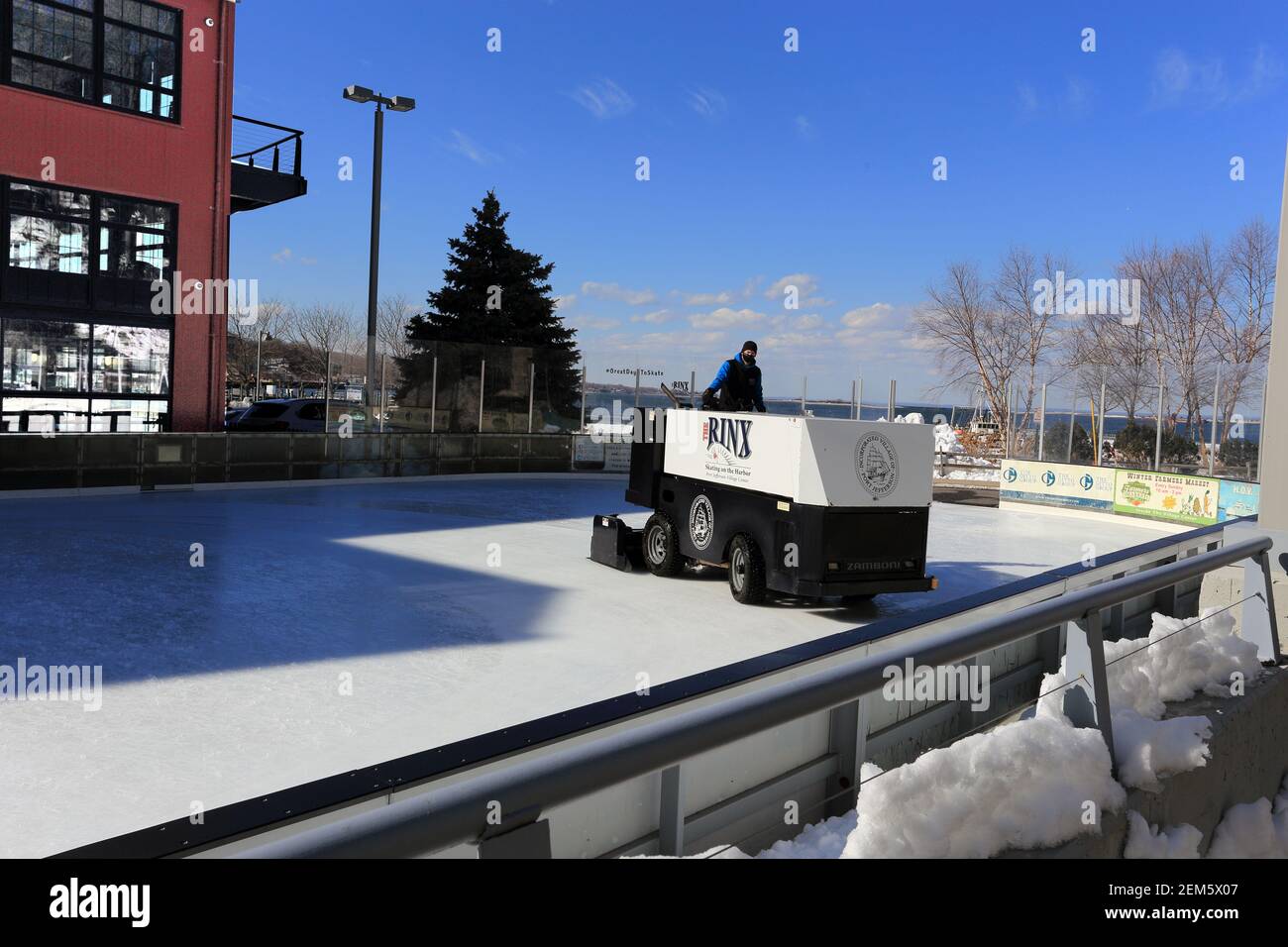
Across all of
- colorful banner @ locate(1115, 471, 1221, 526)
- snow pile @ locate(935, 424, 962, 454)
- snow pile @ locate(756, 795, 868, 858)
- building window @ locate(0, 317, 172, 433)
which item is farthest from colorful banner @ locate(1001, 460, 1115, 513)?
snow pile @ locate(756, 795, 868, 858)

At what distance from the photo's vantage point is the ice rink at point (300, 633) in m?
5.63

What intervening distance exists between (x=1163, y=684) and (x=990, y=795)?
5.62 ft

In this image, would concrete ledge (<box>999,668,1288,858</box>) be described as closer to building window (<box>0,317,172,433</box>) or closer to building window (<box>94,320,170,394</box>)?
building window (<box>0,317,172,433</box>)

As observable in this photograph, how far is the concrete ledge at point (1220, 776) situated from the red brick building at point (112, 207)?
18858 millimetres

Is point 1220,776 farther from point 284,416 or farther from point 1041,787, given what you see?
point 284,416

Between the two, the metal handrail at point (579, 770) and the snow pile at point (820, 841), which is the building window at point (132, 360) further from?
the metal handrail at point (579, 770)

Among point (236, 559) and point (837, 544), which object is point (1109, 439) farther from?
point (236, 559)

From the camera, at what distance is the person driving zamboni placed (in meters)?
12.4

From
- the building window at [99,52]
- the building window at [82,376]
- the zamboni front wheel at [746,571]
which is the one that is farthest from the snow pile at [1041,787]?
the building window at [99,52]

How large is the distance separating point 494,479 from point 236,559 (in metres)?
12.8

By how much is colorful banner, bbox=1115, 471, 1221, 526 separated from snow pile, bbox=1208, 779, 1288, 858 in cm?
1702

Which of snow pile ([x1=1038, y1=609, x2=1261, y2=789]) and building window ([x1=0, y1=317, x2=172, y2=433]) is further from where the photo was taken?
building window ([x1=0, y1=317, x2=172, y2=433])

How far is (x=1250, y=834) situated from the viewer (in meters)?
4.12
